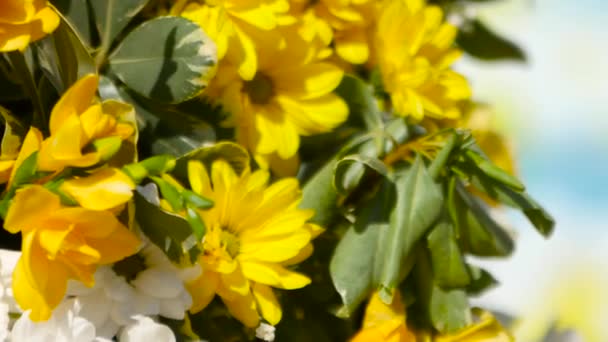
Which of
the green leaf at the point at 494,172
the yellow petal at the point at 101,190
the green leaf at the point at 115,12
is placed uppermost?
the green leaf at the point at 115,12

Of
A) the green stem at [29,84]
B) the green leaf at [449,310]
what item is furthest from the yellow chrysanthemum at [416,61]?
the green stem at [29,84]

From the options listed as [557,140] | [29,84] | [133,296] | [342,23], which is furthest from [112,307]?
[557,140]

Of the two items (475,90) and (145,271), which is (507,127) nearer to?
(475,90)

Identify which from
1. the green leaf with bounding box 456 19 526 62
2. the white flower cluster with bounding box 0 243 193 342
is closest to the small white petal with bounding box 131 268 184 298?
the white flower cluster with bounding box 0 243 193 342

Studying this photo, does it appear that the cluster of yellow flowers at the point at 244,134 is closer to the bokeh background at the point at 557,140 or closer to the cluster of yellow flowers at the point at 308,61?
the cluster of yellow flowers at the point at 308,61

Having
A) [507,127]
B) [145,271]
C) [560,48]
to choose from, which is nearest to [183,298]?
[145,271]

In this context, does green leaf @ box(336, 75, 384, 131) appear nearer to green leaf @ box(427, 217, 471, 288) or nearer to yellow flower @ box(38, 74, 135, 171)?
green leaf @ box(427, 217, 471, 288)

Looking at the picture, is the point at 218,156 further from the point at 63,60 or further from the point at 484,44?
the point at 484,44
